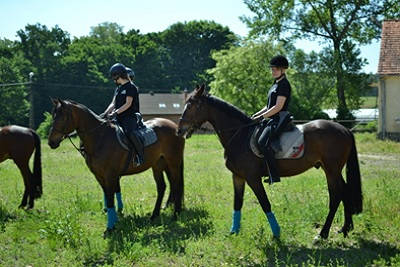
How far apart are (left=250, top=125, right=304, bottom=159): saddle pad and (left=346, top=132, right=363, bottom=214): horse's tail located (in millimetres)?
940

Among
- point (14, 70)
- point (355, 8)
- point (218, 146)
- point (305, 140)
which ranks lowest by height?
point (218, 146)

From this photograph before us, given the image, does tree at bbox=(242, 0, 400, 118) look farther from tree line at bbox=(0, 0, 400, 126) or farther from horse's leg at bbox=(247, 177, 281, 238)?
horse's leg at bbox=(247, 177, 281, 238)

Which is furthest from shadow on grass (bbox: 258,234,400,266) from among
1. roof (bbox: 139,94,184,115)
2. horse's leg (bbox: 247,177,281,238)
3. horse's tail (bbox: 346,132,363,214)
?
roof (bbox: 139,94,184,115)

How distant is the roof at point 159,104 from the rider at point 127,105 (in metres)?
46.3

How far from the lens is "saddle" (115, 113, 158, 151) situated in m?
8.21

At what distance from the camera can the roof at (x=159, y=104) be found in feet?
181

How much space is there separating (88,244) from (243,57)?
117ft

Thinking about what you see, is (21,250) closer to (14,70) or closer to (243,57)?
(243,57)

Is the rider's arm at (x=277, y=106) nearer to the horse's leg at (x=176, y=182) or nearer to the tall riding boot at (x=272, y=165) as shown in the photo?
the tall riding boot at (x=272, y=165)

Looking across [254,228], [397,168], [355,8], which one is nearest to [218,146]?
[397,168]

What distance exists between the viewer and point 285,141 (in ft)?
23.5

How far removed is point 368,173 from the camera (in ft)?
44.8

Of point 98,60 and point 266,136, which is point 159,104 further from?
point 266,136

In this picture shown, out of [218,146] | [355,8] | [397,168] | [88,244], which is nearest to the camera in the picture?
[88,244]
